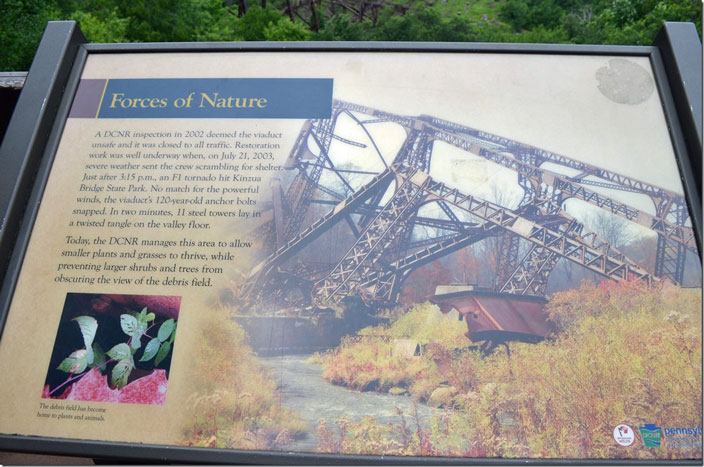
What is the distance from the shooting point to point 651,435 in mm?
1519

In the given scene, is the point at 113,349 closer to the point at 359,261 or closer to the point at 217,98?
the point at 359,261

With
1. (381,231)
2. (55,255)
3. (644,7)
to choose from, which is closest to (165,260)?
(55,255)

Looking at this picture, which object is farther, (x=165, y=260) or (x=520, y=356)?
(x=165, y=260)

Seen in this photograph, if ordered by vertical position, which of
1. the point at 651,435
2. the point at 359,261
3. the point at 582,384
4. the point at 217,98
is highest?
the point at 217,98

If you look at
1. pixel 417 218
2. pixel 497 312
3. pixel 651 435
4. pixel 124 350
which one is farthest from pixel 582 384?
pixel 124 350

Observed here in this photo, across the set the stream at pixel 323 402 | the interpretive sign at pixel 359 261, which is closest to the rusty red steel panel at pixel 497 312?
the interpretive sign at pixel 359 261

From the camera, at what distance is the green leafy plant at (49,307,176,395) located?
1.65 metres

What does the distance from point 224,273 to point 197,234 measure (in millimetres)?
189

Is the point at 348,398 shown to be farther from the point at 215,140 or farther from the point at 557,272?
the point at 215,140

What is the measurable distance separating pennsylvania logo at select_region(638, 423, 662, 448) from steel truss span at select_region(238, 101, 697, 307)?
0.51 meters

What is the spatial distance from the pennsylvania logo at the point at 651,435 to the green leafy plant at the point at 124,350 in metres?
1.57

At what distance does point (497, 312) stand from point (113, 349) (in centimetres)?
134

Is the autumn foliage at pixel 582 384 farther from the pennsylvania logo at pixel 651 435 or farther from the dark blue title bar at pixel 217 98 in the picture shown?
the dark blue title bar at pixel 217 98

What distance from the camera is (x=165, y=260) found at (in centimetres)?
178
